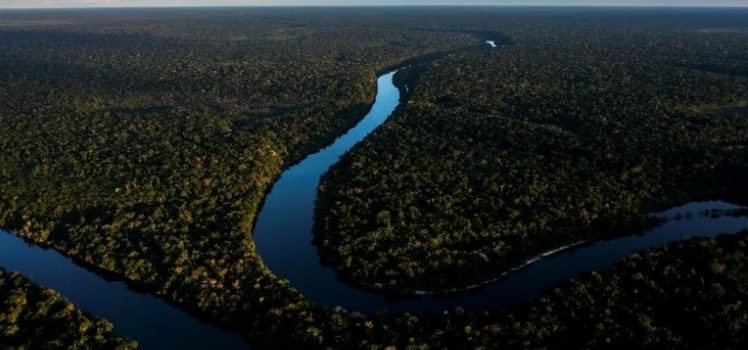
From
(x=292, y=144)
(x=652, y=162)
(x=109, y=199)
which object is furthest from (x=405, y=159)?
(x=109, y=199)

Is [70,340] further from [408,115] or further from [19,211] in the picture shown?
[408,115]

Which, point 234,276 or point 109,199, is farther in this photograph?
point 109,199

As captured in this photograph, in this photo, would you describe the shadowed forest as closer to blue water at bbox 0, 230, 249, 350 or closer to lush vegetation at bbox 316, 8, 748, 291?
lush vegetation at bbox 316, 8, 748, 291

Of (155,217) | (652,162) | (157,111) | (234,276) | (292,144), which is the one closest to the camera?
(234,276)

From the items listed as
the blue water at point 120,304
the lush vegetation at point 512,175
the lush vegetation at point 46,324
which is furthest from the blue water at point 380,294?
the lush vegetation at point 46,324

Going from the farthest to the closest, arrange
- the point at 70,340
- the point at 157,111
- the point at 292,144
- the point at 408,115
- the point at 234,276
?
the point at 157,111 → the point at 408,115 → the point at 292,144 → the point at 234,276 → the point at 70,340

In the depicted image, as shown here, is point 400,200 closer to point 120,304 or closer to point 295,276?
point 295,276
